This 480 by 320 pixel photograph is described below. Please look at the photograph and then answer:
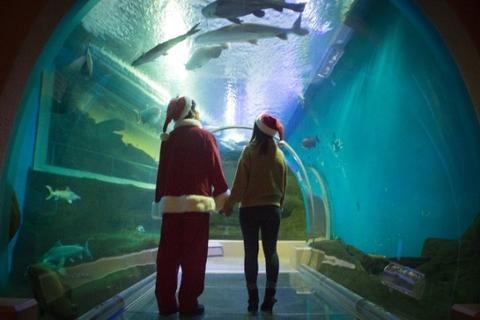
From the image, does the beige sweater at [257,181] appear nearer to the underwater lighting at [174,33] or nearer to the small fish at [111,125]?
the small fish at [111,125]

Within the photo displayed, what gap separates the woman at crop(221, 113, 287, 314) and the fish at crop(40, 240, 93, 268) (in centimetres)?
114

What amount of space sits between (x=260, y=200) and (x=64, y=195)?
59.0 inches

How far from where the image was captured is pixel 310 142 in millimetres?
6289

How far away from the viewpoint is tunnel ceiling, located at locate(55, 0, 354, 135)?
3105 millimetres

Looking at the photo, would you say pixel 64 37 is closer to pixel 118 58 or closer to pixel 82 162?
pixel 82 162

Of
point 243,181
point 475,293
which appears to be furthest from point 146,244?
point 475,293

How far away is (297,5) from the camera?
11.6 ft

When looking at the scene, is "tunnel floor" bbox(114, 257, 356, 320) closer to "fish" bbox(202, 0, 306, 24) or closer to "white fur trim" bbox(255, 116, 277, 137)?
"white fur trim" bbox(255, 116, 277, 137)

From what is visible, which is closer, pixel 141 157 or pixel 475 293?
pixel 475 293

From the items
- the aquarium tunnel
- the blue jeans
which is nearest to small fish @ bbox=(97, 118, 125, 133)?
the aquarium tunnel

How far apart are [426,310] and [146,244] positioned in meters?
3.58

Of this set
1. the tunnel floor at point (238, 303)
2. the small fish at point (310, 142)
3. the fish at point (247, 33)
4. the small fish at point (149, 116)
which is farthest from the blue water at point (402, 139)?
the small fish at point (149, 116)

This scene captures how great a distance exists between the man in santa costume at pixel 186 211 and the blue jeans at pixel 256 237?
30 cm

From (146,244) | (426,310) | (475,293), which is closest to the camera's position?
(475,293)
